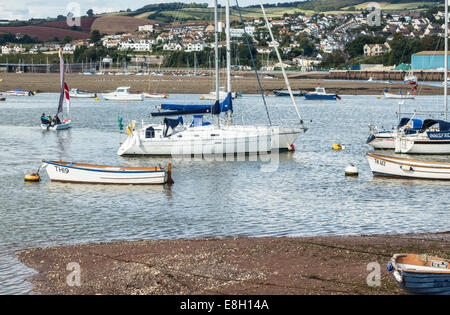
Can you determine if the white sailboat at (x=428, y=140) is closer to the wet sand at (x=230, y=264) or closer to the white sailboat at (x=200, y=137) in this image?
the white sailboat at (x=200, y=137)

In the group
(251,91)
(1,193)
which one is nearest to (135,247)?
(1,193)

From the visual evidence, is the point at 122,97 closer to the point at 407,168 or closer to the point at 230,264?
the point at 407,168

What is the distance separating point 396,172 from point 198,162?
11980mm

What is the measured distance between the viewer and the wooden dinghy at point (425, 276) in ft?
43.9

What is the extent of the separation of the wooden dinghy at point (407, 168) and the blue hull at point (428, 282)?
761 inches

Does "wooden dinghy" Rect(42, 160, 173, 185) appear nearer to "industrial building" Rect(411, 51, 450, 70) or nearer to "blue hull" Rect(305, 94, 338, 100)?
"blue hull" Rect(305, 94, 338, 100)

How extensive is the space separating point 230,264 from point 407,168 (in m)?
17.8

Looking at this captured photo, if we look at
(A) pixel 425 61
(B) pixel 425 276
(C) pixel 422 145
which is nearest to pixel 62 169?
(B) pixel 425 276

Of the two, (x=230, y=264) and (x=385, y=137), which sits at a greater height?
(x=385, y=137)

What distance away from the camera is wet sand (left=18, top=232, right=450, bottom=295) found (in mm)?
15570

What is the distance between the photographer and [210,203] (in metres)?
28.0

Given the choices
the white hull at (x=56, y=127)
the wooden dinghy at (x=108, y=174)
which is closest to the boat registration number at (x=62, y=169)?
the wooden dinghy at (x=108, y=174)

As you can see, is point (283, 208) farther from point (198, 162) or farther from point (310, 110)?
point (310, 110)

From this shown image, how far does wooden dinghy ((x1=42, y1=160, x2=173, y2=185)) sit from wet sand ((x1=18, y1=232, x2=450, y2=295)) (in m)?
10.6
